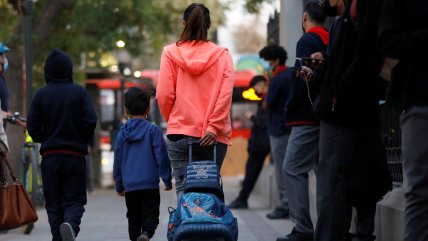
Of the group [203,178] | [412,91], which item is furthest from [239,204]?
[412,91]

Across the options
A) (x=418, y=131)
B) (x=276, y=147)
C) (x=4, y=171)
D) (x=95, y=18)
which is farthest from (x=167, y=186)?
(x=95, y=18)

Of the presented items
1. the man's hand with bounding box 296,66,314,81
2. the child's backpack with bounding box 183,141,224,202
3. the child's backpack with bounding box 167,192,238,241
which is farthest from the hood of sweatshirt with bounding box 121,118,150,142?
the man's hand with bounding box 296,66,314,81

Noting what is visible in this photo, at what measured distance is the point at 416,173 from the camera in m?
5.41

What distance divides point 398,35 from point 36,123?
4.10 metres

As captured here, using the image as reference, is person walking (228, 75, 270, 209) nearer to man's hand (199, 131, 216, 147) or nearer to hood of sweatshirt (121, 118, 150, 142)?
hood of sweatshirt (121, 118, 150, 142)

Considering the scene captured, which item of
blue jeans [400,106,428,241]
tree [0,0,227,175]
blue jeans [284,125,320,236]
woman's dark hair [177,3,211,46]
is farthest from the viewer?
tree [0,0,227,175]

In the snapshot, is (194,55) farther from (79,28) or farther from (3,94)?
(79,28)

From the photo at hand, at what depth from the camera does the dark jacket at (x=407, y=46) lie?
5414mm

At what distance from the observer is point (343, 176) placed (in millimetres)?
6867

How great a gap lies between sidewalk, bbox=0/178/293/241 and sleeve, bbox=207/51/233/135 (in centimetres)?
259

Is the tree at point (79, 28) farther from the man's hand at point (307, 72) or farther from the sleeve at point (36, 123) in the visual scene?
the man's hand at point (307, 72)

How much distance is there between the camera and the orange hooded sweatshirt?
814cm

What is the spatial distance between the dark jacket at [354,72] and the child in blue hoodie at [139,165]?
6.79ft

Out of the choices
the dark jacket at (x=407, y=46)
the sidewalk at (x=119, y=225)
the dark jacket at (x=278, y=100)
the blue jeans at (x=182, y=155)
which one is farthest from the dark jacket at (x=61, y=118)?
the dark jacket at (x=278, y=100)
